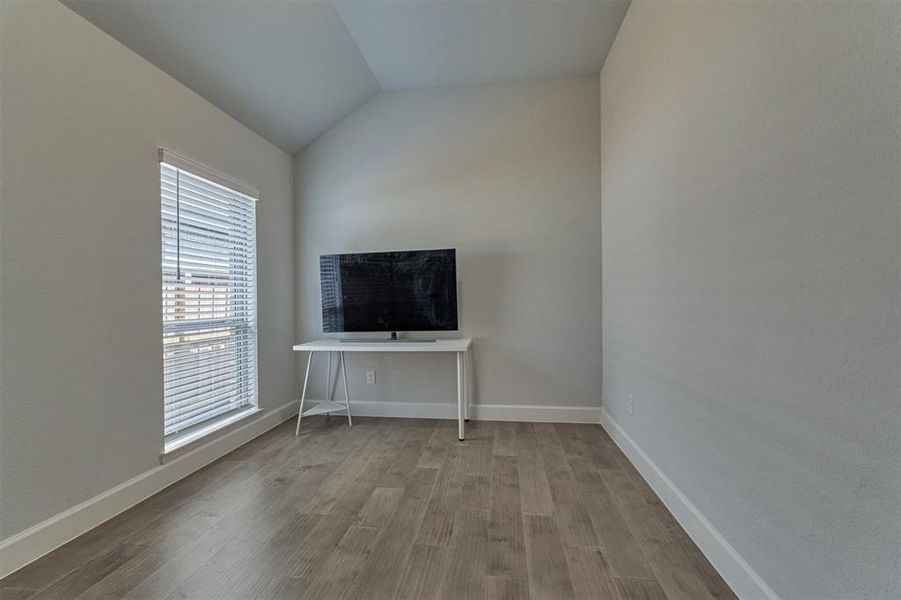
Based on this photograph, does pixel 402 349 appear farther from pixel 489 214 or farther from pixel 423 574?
pixel 423 574

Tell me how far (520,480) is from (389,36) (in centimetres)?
319

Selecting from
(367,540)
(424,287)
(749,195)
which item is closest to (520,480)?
(367,540)

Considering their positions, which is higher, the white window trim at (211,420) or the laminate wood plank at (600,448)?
the white window trim at (211,420)

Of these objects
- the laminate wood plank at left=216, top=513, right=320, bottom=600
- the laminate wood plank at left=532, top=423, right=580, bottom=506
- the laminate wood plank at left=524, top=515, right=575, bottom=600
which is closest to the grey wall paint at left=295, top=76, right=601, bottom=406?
the laminate wood plank at left=532, top=423, right=580, bottom=506

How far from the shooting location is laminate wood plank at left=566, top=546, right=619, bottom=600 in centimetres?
132

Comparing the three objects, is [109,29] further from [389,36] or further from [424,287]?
[424,287]

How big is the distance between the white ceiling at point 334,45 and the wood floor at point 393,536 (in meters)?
2.52

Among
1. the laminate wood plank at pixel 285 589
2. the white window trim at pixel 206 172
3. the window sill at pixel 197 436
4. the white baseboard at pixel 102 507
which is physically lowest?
the laminate wood plank at pixel 285 589

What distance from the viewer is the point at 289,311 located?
11.3 ft

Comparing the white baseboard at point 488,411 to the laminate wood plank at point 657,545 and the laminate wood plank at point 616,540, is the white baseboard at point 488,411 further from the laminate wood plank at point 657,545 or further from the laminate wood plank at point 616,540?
the laminate wood plank at point 616,540

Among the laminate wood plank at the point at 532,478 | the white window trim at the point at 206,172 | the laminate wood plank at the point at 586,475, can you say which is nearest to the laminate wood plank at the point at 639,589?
the laminate wood plank at the point at 532,478

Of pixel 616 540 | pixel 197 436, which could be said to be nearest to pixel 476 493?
pixel 616 540

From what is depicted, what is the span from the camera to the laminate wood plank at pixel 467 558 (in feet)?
4.41

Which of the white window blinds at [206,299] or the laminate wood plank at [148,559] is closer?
the laminate wood plank at [148,559]
